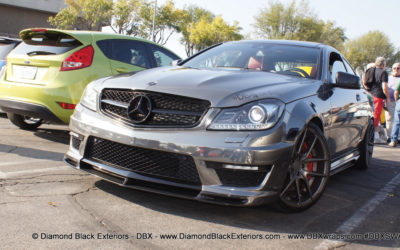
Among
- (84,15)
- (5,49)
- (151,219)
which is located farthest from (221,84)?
(84,15)

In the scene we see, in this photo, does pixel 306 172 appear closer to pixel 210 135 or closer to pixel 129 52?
pixel 210 135

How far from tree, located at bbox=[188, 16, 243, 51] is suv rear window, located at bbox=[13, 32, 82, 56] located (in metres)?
57.2

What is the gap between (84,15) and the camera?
47281 millimetres

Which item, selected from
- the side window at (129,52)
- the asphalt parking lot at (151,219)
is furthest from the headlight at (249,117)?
the side window at (129,52)

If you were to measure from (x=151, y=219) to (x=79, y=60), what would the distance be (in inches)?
115

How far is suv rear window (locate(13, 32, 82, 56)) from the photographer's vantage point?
5.18 m

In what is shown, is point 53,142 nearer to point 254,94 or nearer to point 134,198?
point 134,198

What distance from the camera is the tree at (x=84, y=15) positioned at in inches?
1737

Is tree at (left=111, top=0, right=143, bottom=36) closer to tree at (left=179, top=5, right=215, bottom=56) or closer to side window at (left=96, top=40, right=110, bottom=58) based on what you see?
tree at (left=179, top=5, right=215, bottom=56)

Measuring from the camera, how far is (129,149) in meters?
2.99

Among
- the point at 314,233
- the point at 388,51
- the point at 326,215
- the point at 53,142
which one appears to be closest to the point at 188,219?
the point at 314,233

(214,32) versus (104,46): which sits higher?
(214,32)

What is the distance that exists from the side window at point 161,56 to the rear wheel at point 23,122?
6.78 feet

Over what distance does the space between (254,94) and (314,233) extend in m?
1.08
